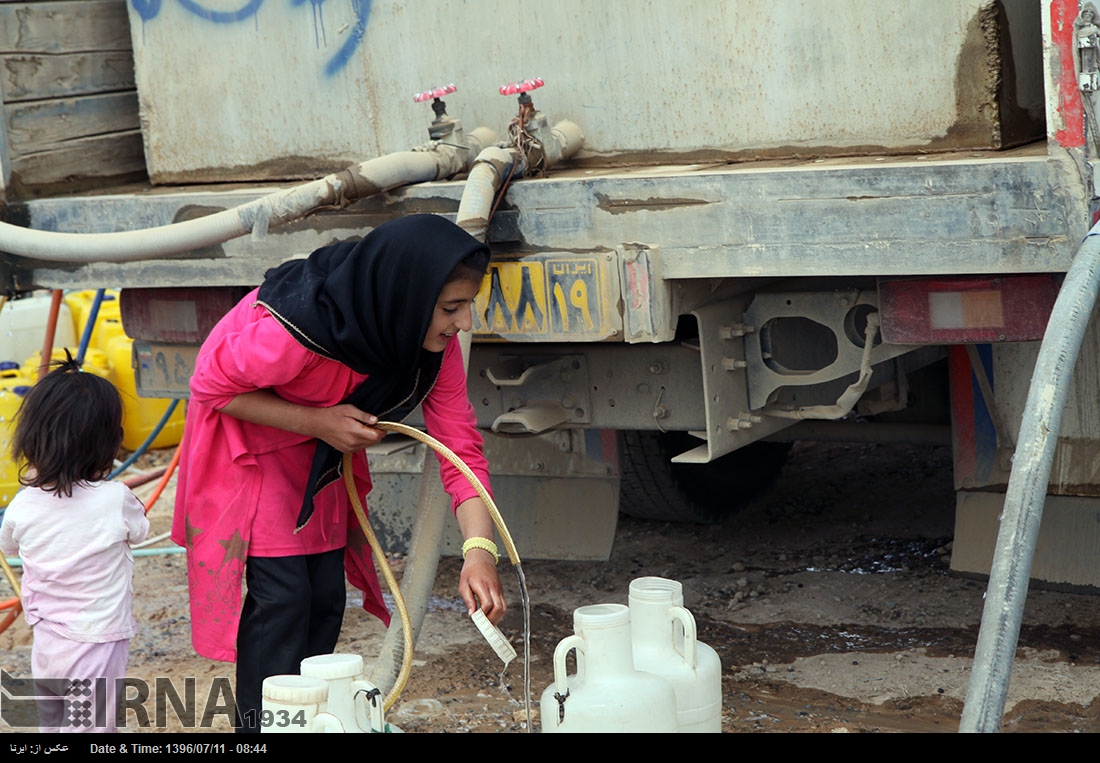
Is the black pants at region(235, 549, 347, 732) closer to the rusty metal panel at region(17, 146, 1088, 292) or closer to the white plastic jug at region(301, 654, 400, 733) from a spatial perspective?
the white plastic jug at region(301, 654, 400, 733)

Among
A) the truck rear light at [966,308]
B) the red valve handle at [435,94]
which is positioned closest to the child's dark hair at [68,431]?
the red valve handle at [435,94]

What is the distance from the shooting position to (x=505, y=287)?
3.08 meters

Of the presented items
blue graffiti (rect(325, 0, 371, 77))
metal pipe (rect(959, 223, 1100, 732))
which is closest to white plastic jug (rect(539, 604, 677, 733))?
metal pipe (rect(959, 223, 1100, 732))

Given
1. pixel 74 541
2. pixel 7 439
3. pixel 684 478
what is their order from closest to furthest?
pixel 74 541
pixel 684 478
pixel 7 439

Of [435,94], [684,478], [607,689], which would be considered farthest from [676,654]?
[684,478]

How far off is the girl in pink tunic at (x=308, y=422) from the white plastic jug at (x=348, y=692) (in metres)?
0.34

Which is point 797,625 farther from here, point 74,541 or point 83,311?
point 83,311

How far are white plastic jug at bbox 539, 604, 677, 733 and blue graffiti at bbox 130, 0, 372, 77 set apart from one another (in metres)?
1.89

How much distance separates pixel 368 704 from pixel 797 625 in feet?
6.98

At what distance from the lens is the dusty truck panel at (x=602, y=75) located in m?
2.89

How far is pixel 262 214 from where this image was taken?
3078 millimetres

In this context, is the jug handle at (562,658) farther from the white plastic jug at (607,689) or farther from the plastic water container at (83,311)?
the plastic water container at (83,311)

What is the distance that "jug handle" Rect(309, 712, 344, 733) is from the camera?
6.70 ft
